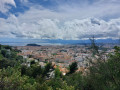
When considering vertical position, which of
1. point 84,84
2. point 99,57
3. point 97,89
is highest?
point 99,57

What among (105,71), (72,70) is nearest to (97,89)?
(105,71)

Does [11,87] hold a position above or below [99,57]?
below

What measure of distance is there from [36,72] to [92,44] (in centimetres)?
1566

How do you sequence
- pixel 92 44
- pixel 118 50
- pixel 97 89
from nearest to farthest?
pixel 118 50
pixel 92 44
pixel 97 89

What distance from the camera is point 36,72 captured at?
19766 mm

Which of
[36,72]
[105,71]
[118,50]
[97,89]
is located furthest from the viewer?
[36,72]

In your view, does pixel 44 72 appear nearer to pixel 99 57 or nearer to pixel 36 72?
pixel 36 72

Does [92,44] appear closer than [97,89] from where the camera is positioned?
Yes

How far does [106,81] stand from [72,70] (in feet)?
57.2

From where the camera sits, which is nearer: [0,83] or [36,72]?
[0,83]

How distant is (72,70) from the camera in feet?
74.6

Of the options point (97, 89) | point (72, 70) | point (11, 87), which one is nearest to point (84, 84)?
point (97, 89)

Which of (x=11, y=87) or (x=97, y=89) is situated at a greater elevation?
(x=11, y=87)

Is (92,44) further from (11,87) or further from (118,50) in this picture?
(11,87)
